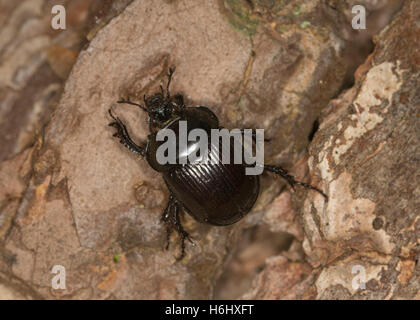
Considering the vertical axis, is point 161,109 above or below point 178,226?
above

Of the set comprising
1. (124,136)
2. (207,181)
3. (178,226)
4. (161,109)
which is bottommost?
(178,226)

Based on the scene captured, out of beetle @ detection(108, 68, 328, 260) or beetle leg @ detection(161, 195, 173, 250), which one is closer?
beetle @ detection(108, 68, 328, 260)

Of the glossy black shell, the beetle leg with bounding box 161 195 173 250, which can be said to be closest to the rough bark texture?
the beetle leg with bounding box 161 195 173 250

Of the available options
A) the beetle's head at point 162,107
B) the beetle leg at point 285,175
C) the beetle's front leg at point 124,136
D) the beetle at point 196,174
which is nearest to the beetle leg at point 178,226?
the beetle at point 196,174

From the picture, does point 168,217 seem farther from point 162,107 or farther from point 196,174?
point 162,107

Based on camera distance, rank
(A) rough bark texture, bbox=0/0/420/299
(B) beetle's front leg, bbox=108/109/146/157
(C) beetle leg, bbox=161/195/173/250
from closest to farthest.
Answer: (A) rough bark texture, bbox=0/0/420/299 → (B) beetle's front leg, bbox=108/109/146/157 → (C) beetle leg, bbox=161/195/173/250

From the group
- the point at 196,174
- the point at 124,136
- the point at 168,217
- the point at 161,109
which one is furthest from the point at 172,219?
the point at 161,109

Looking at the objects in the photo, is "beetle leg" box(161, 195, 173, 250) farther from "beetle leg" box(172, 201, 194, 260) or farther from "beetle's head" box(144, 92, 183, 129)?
"beetle's head" box(144, 92, 183, 129)
